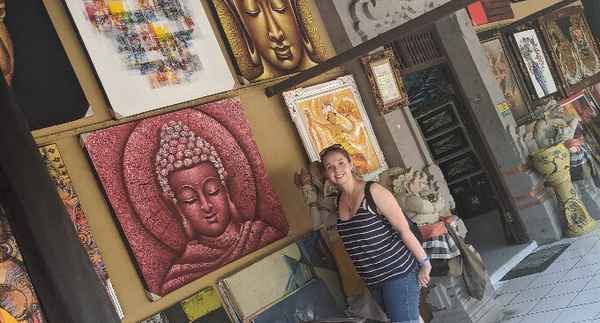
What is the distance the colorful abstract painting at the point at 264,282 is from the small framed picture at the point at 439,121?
382cm

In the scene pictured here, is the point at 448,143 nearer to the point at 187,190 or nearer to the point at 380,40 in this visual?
the point at 380,40

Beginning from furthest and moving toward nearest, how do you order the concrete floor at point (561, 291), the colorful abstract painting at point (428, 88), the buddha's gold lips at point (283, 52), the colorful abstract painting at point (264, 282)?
the colorful abstract painting at point (428, 88) → the buddha's gold lips at point (283, 52) → the concrete floor at point (561, 291) → the colorful abstract painting at point (264, 282)

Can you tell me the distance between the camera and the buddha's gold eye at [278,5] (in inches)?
205

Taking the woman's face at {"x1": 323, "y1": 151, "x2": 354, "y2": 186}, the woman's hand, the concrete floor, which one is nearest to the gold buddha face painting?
the woman's face at {"x1": 323, "y1": 151, "x2": 354, "y2": 186}

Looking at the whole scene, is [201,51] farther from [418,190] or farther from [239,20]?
[418,190]

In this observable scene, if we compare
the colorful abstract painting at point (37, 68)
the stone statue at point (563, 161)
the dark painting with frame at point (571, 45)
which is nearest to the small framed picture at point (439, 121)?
the stone statue at point (563, 161)

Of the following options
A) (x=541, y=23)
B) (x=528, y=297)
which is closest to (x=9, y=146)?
(x=528, y=297)

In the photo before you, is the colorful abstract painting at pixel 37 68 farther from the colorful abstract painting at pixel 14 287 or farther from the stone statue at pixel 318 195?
the stone statue at pixel 318 195

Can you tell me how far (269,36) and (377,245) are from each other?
2.19m

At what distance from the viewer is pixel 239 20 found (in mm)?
4840

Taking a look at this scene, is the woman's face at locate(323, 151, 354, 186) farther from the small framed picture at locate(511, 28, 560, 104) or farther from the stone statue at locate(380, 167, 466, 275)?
the small framed picture at locate(511, 28, 560, 104)

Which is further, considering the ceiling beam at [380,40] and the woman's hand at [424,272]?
the ceiling beam at [380,40]

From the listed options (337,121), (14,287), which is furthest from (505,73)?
(14,287)

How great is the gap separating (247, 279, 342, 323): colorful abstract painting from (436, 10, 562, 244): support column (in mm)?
→ 3470
